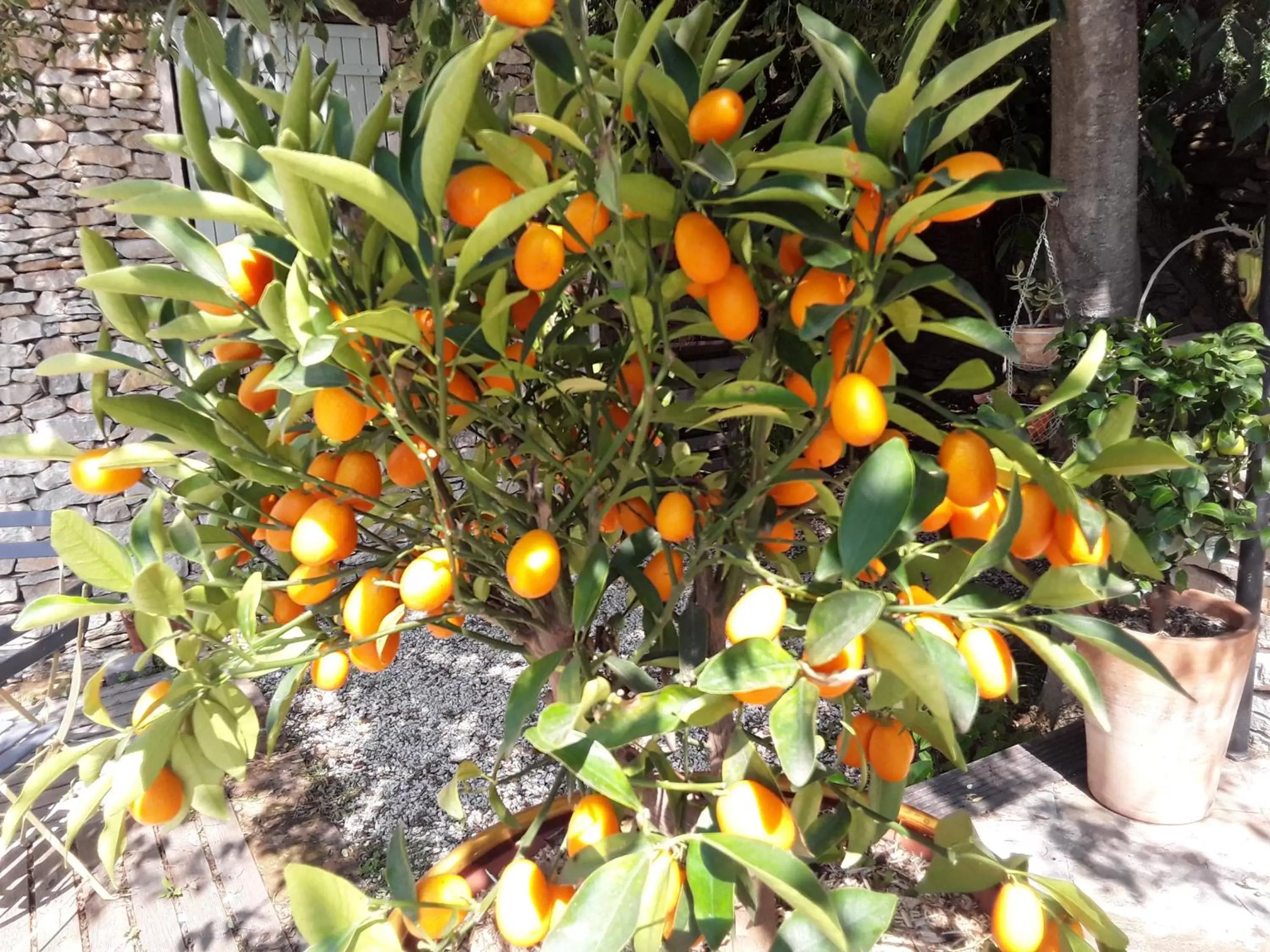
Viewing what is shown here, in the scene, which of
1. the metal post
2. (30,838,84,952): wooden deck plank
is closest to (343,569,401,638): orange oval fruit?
(30,838,84,952): wooden deck plank

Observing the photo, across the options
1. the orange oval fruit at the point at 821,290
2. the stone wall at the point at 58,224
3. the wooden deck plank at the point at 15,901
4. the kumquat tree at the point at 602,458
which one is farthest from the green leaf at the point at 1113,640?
the stone wall at the point at 58,224

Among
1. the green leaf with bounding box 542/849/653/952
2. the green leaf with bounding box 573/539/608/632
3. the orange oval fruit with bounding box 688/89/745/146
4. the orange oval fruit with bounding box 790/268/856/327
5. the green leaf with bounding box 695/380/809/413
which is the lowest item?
the green leaf with bounding box 542/849/653/952

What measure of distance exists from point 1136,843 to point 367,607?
4.76 feet

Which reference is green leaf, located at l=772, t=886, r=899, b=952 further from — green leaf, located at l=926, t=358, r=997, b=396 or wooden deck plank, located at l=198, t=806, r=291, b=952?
wooden deck plank, located at l=198, t=806, r=291, b=952

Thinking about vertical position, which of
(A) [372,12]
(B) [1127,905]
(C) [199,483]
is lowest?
(B) [1127,905]

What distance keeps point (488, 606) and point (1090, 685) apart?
16.3 inches

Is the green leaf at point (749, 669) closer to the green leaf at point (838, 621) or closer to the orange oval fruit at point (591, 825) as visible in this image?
the green leaf at point (838, 621)

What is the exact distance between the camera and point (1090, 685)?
46 cm

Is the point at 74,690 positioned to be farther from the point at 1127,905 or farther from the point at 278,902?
the point at 1127,905

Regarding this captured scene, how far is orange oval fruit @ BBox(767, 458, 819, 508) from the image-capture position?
577 mm

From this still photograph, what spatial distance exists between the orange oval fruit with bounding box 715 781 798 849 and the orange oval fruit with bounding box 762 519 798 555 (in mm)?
158

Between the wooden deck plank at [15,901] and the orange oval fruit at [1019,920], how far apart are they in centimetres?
157

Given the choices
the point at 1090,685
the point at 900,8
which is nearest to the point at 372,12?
the point at 900,8

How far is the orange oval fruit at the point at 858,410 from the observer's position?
0.43 meters
